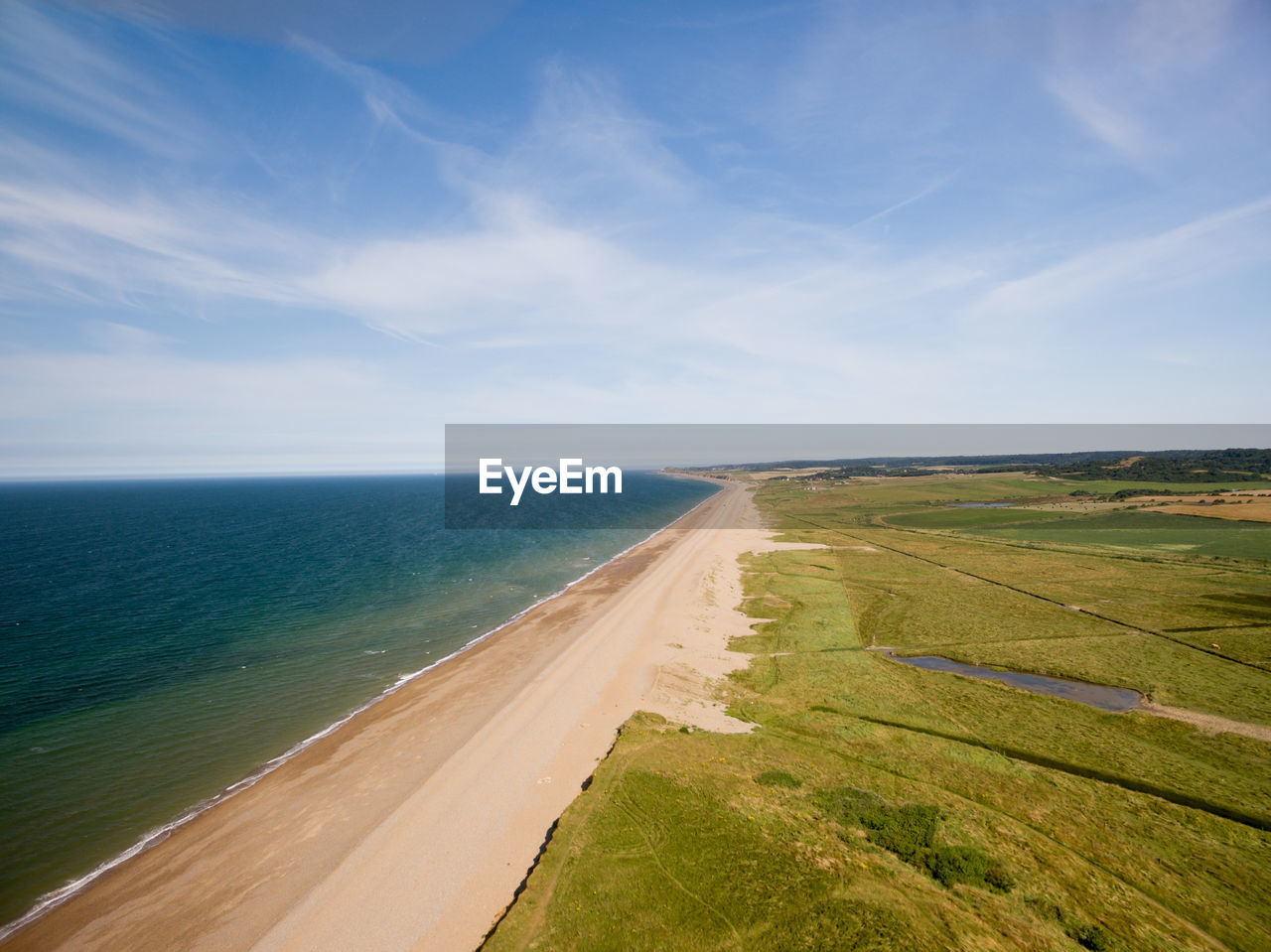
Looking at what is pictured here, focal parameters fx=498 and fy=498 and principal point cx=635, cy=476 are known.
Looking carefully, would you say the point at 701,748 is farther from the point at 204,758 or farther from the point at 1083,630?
the point at 1083,630

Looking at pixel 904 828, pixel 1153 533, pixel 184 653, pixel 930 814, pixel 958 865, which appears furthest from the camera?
pixel 1153 533

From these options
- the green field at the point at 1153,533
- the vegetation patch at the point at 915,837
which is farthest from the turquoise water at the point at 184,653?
the green field at the point at 1153,533

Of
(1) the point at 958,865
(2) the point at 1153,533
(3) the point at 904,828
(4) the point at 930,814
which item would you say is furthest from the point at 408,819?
(2) the point at 1153,533

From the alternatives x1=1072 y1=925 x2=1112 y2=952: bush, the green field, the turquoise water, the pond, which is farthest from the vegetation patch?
the green field

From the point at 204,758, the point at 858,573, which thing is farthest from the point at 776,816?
the point at 858,573

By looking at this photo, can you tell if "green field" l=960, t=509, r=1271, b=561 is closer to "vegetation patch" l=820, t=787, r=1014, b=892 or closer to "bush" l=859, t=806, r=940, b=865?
"bush" l=859, t=806, r=940, b=865

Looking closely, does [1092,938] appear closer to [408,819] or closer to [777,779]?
[777,779]

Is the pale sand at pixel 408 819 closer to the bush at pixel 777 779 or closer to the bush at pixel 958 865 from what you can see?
the bush at pixel 777 779
